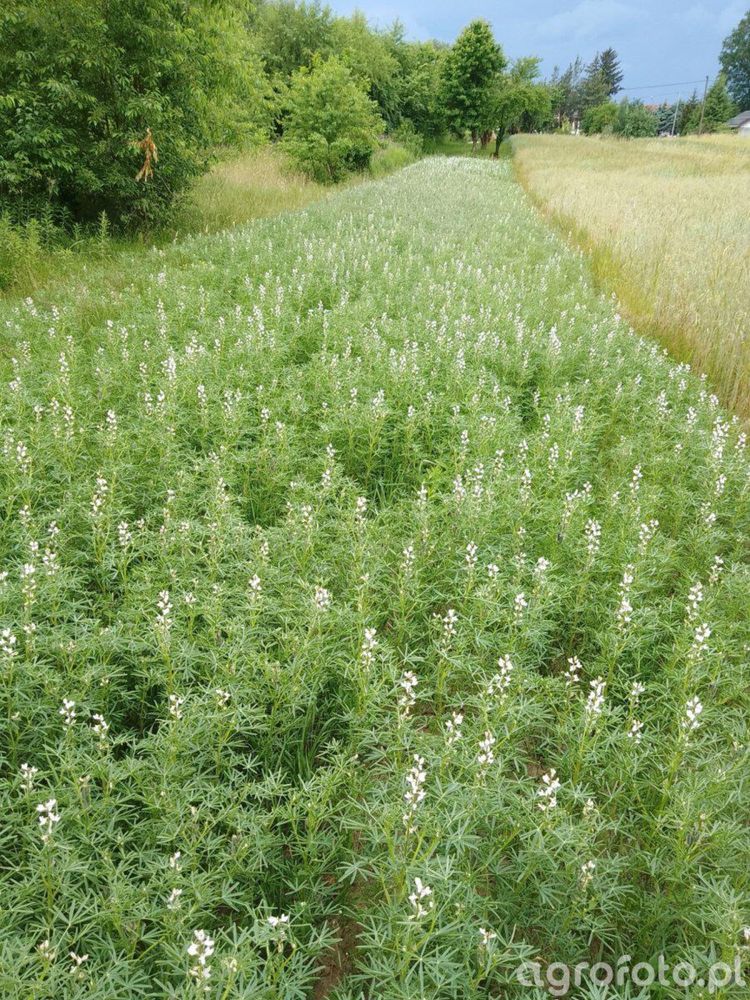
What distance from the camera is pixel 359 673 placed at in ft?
9.25

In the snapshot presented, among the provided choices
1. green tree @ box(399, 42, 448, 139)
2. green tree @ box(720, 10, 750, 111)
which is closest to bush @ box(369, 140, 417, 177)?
green tree @ box(399, 42, 448, 139)

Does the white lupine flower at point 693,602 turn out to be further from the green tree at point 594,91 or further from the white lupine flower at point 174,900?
the green tree at point 594,91

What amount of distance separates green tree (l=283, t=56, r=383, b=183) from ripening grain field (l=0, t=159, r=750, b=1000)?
77.2 feet

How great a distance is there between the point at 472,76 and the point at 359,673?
7111cm

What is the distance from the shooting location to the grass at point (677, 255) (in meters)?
7.45

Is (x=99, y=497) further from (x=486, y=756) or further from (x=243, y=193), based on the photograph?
(x=243, y=193)

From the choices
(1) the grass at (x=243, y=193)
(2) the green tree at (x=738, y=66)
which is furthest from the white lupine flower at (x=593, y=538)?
(2) the green tree at (x=738, y=66)

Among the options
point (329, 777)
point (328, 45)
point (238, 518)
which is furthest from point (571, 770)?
point (328, 45)

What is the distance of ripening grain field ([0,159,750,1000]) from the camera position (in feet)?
6.72

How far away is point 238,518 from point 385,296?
222 inches

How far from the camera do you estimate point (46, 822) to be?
6.61 ft

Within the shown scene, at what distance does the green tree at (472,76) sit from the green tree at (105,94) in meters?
54.5

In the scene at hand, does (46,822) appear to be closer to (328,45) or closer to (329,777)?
(329,777)

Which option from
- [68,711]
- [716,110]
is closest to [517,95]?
[716,110]
